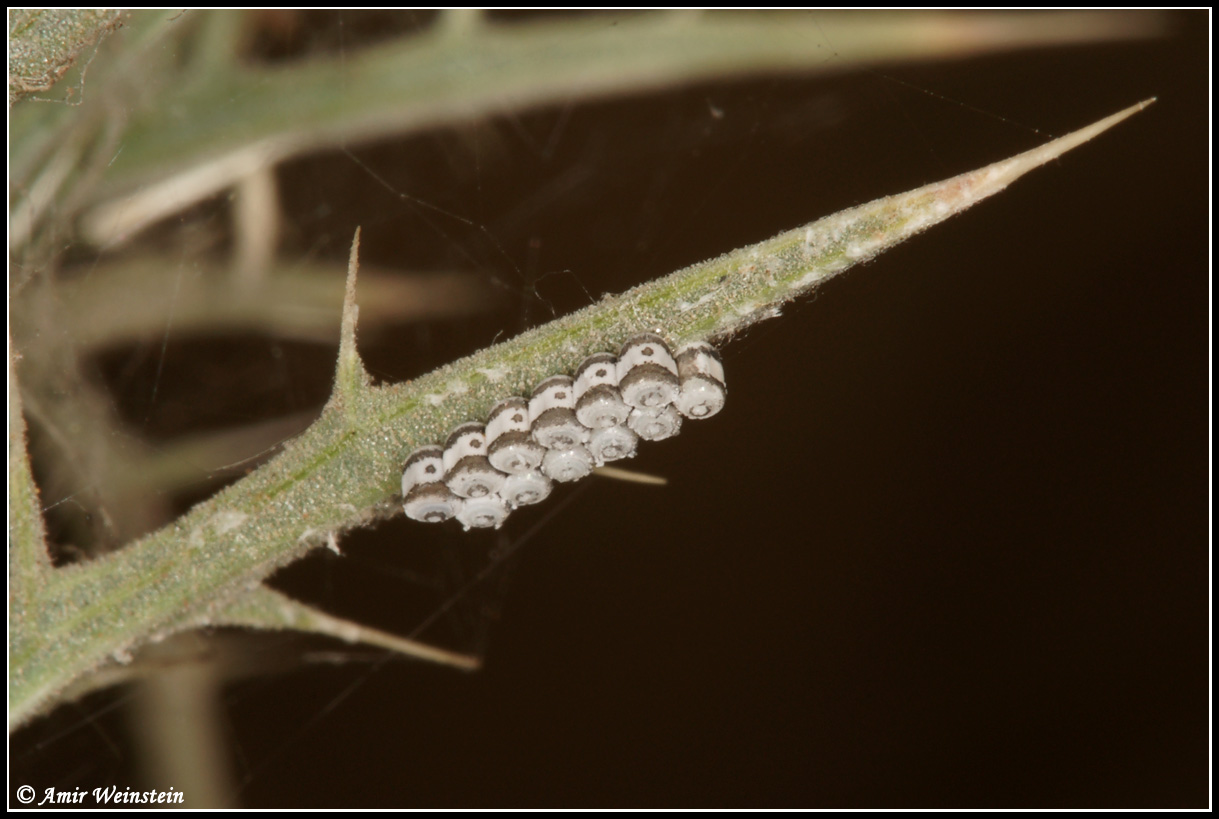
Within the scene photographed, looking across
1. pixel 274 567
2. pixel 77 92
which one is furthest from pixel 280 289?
pixel 274 567

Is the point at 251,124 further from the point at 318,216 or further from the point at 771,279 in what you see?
the point at 771,279

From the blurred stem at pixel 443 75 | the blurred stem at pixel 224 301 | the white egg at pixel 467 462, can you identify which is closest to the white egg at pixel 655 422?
the white egg at pixel 467 462

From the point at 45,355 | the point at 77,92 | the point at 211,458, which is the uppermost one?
the point at 77,92

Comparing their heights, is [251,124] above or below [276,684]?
above

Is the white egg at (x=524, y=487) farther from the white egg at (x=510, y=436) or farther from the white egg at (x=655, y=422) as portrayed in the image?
the white egg at (x=655, y=422)

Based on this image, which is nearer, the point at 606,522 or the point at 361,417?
the point at 361,417

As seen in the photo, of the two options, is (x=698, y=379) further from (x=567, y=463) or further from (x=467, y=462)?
(x=467, y=462)

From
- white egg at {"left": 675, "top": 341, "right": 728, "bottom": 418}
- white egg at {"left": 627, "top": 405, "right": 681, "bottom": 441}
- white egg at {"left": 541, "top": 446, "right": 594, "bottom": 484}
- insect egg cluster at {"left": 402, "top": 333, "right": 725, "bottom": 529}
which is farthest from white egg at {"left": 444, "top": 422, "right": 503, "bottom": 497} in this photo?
white egg at {"left": 675, "top": 341, "right": 728, "bottom": 418}

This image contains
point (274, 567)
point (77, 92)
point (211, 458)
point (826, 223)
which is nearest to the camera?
point (826, 223)

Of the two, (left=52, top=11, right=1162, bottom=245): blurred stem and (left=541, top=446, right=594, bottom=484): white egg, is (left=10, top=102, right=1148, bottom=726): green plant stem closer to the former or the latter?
(left=541, top=446, right=594, bottom=484): white egg
